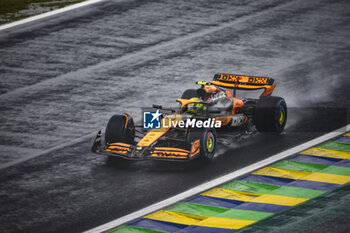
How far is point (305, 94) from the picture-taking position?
2308cm

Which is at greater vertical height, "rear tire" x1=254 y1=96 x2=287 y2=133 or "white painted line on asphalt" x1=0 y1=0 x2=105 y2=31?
"white painted line on asphalt" x1=0 y1=0 x2=105 y2=31

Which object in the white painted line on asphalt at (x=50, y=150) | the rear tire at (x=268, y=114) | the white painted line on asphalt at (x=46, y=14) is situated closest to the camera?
the white painted line on asphalt at (x=50, y=150)

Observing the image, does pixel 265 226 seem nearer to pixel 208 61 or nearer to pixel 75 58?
pixel 208 61

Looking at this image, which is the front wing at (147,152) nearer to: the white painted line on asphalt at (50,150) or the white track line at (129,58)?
the white painted line on asphalt at (50,150)

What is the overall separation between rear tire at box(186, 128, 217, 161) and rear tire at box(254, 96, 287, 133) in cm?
173

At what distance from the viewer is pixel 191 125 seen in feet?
58.5

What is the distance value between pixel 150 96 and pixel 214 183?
23.2 feet

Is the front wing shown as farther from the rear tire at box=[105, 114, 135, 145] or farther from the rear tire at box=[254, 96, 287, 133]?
the rear tire at box=[254, 96, 287, 133]

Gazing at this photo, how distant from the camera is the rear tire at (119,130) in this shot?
58.6 feet

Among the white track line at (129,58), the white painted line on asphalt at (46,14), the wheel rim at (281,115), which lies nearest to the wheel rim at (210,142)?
the wheel rim at (281,115)

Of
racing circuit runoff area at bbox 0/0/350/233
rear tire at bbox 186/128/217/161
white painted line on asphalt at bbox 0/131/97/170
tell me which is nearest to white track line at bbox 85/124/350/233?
racing circuit runoff area at bbox 0/0/350/233

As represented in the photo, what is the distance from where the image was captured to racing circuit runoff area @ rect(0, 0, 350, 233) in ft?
50.8

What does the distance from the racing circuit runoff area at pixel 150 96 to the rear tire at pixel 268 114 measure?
1.11ft

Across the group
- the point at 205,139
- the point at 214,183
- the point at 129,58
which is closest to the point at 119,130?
the point at 205,139
